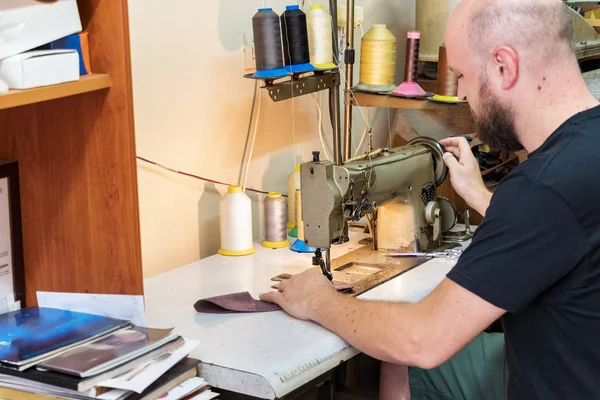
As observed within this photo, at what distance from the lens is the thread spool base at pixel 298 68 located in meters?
2.48

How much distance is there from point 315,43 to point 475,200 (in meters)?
0.69

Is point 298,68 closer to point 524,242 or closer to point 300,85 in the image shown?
point 300,85

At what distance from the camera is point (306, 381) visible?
1.70 meters

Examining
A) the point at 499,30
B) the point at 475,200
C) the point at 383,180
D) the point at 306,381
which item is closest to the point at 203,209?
the point at 383,180

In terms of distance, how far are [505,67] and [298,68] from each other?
0.89 m

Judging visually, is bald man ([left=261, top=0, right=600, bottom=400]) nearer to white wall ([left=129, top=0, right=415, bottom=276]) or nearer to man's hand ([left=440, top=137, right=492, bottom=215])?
man's hand ([left=440, top=137, right=492, bottom=215])

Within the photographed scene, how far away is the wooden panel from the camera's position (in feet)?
5.41

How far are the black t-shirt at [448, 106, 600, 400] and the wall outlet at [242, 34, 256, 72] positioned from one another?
1.24 m

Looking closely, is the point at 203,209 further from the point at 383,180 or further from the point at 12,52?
the point at 12,52

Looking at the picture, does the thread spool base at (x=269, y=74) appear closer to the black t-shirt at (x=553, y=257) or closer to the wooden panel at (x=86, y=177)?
the wooden panel at (x=86, y=177)

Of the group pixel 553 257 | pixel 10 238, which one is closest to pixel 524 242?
pixel 553 257

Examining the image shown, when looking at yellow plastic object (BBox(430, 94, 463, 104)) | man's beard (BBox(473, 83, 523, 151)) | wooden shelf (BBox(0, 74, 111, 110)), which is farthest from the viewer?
yellow plastic object (BBox(430, 94, 463, 104))

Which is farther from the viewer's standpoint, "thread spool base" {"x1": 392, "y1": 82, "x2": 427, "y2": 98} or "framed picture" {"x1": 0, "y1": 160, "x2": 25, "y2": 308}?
"thread spool base" {"x1": 392, "y1": 82, "x2": 427, "y2": 98}

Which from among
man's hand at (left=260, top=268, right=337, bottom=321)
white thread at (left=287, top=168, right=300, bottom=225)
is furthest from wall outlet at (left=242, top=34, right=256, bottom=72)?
man's hand at (left=260, top=268, right=337, bottom=321)
